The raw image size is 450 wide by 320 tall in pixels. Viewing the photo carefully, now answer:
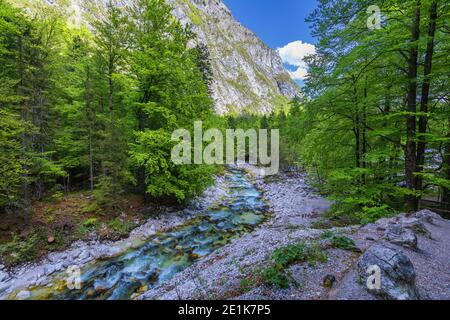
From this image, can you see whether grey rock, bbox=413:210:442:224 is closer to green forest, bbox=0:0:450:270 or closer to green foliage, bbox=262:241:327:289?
green forest, bbox=0:0:450:270

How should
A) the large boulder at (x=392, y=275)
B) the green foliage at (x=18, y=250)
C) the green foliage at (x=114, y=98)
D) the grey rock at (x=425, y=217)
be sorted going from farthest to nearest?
the green foliage at (x=114, y=98) → the green foliage at (x=18, y=250) → the grey rock at (x=425, y=217) → the large boulder at (x=392, y=275)

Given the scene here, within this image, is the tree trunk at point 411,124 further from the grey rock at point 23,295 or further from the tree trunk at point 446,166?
the grey rock at point 23,295

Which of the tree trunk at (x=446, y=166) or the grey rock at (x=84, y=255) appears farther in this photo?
the grey rock at (x=84, y=255)

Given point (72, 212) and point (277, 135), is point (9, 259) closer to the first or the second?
point (72, 212)

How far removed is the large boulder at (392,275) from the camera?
3.43 m

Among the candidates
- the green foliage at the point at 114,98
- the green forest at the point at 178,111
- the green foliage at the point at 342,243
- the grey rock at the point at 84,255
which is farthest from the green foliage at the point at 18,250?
the green foliage at the point at 342,243

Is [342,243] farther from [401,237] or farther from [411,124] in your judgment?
[411,124]

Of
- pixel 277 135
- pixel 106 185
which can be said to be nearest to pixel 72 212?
pixel 106 185

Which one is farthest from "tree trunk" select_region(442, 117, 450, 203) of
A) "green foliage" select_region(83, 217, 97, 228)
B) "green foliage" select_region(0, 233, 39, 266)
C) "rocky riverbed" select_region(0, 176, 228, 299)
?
"green foliage" select_region(0, 233, 39, 266)

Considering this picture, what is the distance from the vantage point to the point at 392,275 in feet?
11.6

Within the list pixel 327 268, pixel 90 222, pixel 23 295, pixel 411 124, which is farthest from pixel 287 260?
pixel 90 222

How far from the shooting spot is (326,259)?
5.00m

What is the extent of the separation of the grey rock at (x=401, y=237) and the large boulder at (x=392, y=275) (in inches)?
91.3

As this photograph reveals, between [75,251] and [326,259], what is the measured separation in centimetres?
998
